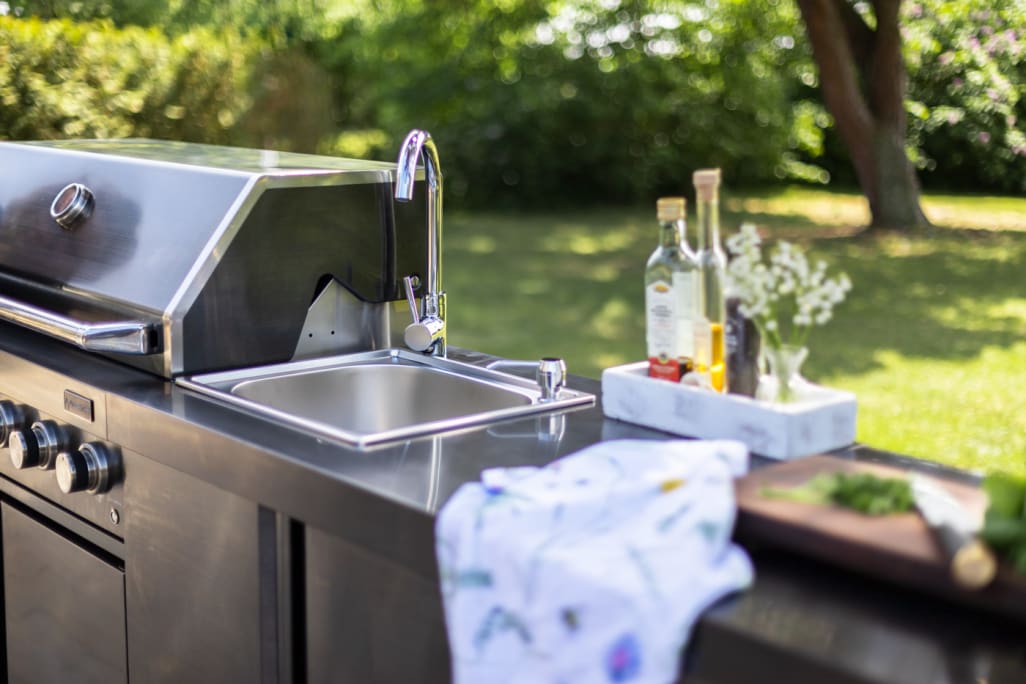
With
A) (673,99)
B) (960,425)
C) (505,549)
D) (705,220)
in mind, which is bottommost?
(960,425)

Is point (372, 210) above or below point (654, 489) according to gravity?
above

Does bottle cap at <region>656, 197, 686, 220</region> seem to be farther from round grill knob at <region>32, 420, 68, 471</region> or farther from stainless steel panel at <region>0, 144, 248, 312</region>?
round grill knob at <region>32, 420, 68, 471</region>

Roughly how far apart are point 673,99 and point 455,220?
2580mm

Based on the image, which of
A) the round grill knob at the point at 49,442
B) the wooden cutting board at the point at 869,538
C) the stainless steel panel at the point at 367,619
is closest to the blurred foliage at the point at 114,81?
the round grill knob at the point at 49,442

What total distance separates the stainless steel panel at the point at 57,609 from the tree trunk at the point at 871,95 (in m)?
5.32

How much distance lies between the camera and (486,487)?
1.36 metres

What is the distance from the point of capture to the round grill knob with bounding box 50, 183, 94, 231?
7.88 ft

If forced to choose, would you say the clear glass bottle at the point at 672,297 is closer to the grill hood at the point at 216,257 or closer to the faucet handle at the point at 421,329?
the faucet handle at the point at 421,329

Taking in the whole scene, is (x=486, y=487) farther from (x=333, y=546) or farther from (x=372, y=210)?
(x=372, y=210)

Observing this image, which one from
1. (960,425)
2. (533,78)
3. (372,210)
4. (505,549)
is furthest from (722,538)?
(533,78)

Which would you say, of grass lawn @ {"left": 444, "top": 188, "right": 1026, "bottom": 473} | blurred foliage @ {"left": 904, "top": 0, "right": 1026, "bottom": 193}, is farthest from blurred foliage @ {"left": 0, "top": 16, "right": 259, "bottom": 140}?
blurred foliage @ {"left": 904, "top": 0, "right": 1026, "bottom": 193}

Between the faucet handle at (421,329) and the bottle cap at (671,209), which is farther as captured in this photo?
the faucet handle at (421,329)

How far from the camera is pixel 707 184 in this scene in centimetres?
148

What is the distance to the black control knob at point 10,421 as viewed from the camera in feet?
7.11
